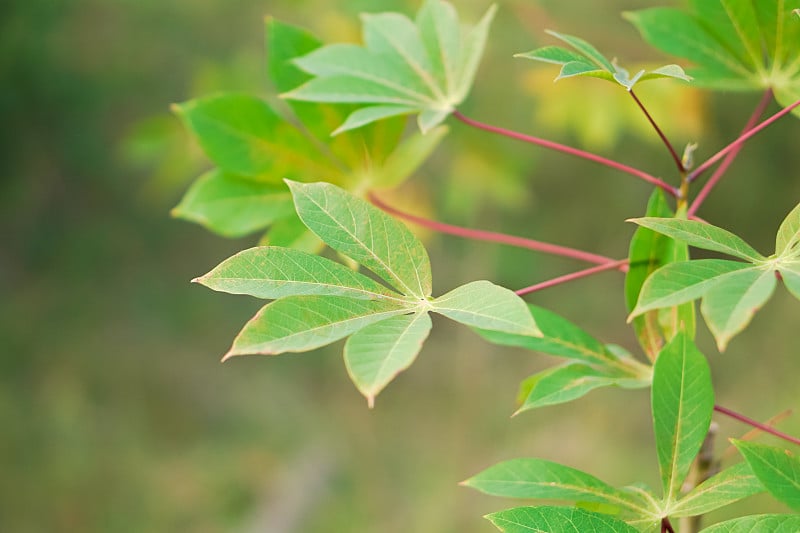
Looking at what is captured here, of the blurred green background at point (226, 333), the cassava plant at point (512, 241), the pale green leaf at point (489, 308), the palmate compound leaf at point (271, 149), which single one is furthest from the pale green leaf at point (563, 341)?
the blurred green background at point (226, 333)

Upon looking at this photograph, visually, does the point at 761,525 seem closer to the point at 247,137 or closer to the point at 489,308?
the point at 489,308

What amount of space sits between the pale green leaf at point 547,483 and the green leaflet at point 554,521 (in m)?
0.03

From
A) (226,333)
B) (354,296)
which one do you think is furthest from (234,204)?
(226,333)

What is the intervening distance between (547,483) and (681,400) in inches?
3.1

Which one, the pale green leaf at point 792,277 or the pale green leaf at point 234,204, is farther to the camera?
the pale green leaf at point 234,204

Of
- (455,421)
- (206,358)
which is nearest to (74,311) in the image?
(206,358)

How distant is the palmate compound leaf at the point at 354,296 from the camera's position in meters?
0.32

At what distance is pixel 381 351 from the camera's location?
1.05ft

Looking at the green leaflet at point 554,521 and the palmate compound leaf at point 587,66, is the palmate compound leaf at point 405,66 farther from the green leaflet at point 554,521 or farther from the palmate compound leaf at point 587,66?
the green leaflet at point 554,521

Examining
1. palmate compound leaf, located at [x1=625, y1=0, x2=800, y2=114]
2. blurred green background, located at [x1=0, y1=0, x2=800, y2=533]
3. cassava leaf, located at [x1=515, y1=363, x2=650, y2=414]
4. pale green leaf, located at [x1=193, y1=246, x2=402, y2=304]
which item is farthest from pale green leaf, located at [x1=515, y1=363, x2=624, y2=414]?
blurred green background, located at [x1=0, y1=0, x2=800, y2=533]

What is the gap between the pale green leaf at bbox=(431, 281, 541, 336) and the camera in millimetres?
315

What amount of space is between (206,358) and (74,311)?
41 centimetres

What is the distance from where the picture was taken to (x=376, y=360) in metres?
0.32

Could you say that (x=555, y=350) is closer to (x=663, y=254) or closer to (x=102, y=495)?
(x=663, y=254)
